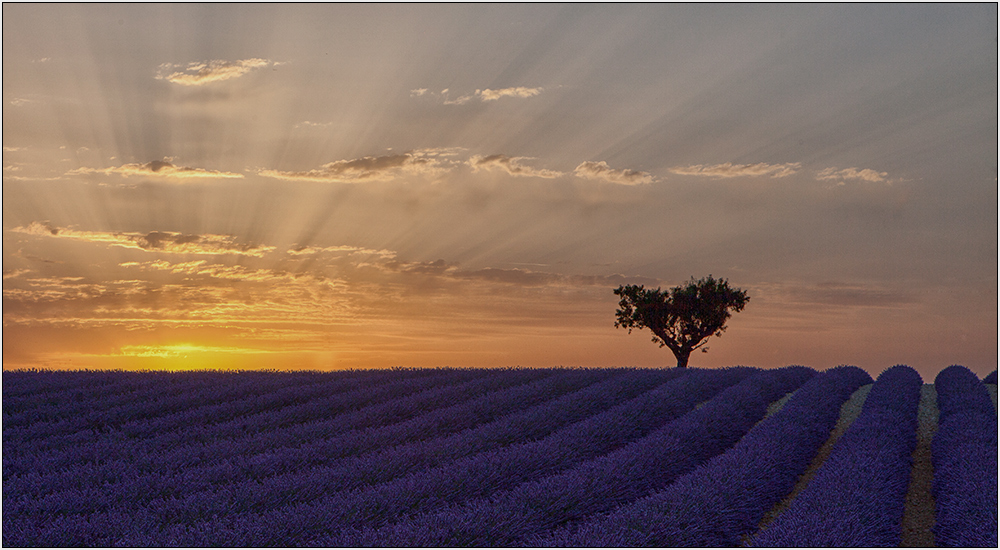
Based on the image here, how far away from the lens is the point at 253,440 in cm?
827

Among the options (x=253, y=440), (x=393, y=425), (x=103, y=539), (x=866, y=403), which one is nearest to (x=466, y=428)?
(x=393, y=425)

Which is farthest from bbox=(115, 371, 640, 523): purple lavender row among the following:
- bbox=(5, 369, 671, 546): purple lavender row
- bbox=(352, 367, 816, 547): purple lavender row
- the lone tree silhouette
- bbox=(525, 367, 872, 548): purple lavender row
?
the lone tree silhouette

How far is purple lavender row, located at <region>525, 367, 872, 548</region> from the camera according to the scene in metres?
4.91

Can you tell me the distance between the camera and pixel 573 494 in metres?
5.74

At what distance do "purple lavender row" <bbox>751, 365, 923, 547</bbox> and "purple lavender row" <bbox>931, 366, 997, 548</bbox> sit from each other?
321 millimetres

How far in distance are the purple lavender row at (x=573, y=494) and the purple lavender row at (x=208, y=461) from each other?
2437 mm

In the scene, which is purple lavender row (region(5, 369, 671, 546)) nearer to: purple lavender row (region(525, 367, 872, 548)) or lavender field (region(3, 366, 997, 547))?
lavender field (region(3, 366, 997, 547))

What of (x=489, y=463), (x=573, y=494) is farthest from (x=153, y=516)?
(x=573, y=494)

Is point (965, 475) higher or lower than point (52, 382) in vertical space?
A: lower

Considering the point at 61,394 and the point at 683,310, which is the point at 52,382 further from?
the point at 683,310

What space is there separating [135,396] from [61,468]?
3.72 meters

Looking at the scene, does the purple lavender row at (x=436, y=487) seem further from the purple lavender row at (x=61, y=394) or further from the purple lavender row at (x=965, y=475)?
the purple lavender row at (x=61, y=394)

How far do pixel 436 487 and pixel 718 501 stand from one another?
2.50m

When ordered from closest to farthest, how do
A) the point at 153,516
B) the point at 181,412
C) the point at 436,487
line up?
1. the point at 153,516
2. the point at 436,487
3. the point at 181,412
